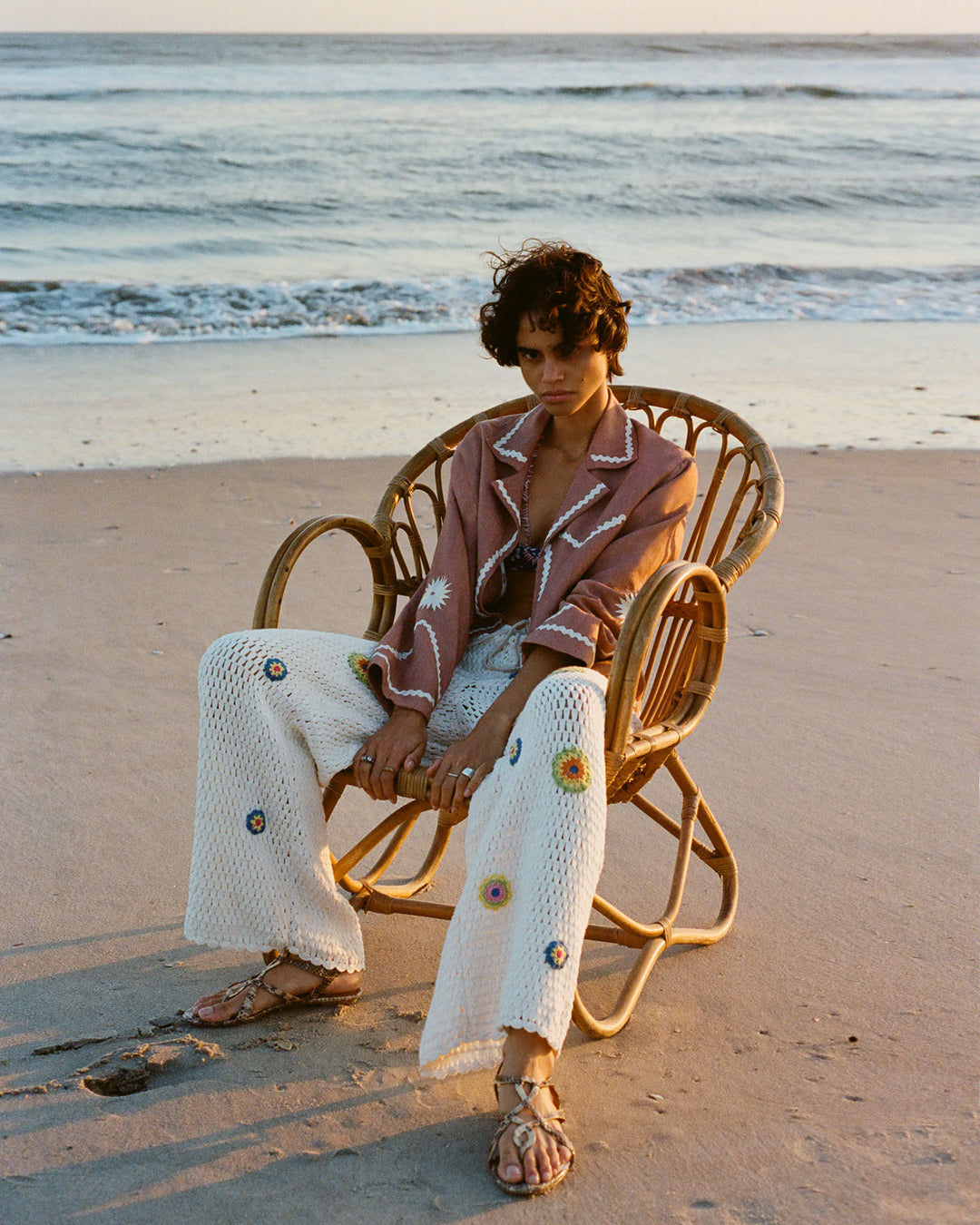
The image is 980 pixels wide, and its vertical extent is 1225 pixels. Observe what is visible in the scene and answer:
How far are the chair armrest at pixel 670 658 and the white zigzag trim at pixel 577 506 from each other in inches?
8.7

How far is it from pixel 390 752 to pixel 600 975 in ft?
2.02

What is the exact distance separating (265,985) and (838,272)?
10687 millimetres

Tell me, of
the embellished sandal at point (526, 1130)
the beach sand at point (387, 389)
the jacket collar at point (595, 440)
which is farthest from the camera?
the beach sand at point (387, 389)

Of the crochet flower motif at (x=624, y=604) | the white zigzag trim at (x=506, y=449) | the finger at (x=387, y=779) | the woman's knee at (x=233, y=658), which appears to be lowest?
the finger at (x=387, y=779)

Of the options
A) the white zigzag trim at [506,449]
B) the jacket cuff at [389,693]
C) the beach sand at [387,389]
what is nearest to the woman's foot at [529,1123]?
the jacket cuff at [389,693]

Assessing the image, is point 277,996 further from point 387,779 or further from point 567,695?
point 567,695

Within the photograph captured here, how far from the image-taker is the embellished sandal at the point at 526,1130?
1.67 meters

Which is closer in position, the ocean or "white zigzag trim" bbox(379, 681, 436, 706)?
"white zigzag trim" bbox(379, 681, 436, 706)

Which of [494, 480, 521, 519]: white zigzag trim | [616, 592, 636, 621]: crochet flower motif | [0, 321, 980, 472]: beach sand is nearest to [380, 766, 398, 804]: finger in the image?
[616, 592, 636, 621]: crochet flower motif

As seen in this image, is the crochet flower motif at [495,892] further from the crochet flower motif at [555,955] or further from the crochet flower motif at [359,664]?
the crochet flower motif at [359,664]

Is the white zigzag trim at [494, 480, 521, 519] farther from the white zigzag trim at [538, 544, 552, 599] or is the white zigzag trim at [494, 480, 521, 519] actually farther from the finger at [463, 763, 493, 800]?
the finger at [463, 763, 493, 800]

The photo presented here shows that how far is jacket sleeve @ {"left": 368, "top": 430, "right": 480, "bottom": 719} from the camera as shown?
2.14 metres

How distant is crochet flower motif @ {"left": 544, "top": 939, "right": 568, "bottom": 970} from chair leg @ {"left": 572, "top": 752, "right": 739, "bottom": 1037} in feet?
0.73

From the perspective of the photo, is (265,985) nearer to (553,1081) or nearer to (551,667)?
(553,1081)
